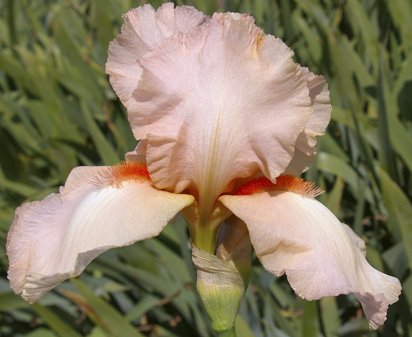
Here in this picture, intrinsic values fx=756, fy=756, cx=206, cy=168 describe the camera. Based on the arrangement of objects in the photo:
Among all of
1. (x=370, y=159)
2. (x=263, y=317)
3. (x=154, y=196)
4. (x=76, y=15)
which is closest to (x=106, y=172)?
(x=154, y=196)

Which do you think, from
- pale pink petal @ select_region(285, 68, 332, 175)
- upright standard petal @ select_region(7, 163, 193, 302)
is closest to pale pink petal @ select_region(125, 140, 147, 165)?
upright standard petal @ select_region(7, 163, 193, 302)

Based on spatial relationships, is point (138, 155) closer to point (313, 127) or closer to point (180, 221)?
point (313, 127)

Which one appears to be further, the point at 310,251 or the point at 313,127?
the point at 313,127

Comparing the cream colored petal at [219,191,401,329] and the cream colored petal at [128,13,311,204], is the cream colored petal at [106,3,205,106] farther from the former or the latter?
the cream colored petal at [219,191,401,329]

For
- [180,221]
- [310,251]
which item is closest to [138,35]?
[310,251]

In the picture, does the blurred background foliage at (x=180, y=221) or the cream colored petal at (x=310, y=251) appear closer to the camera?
the cream colored petal at (x=310, y=251)

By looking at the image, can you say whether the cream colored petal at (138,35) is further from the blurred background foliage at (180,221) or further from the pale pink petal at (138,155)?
the blurred background foliage at (180,221)

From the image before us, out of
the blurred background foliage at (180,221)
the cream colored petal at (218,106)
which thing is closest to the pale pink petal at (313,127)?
the cream colored petal at (218,106)
